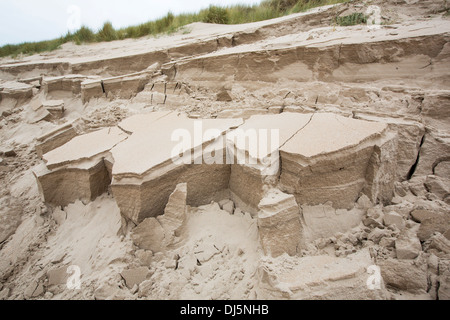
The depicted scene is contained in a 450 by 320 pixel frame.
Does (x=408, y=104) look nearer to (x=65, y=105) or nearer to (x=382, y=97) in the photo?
(x=382, y=97)

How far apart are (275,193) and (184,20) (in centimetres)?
615

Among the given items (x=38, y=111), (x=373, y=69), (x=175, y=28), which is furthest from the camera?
(x=175, y=28)

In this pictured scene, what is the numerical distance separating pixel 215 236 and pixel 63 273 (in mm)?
1066

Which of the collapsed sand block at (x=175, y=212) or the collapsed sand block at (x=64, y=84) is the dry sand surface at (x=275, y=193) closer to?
the collapsed sand block at (x=175, y=212)

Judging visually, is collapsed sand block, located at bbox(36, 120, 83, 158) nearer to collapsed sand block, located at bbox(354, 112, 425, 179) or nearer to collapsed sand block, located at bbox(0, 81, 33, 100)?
collapsed sand block, located at bbox(0, 81, 33, 100)

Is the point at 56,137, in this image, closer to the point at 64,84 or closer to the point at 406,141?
the point at 64,84

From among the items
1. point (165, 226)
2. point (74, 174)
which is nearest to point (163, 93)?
point (74, 174)

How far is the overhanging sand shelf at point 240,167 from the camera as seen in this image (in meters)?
1.70

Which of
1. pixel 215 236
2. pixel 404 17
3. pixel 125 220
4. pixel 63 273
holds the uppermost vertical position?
pixel 404 17

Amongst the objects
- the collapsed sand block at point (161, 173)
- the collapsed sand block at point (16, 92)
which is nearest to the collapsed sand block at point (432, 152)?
the collapsed sand block at point (161, 173)

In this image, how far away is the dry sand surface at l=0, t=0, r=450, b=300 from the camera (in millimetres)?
1507

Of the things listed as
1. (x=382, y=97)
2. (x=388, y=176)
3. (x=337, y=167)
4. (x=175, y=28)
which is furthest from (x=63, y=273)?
(x=175, y=28)

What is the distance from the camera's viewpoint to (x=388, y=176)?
1.82 meters

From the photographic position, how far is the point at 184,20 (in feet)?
21.2
